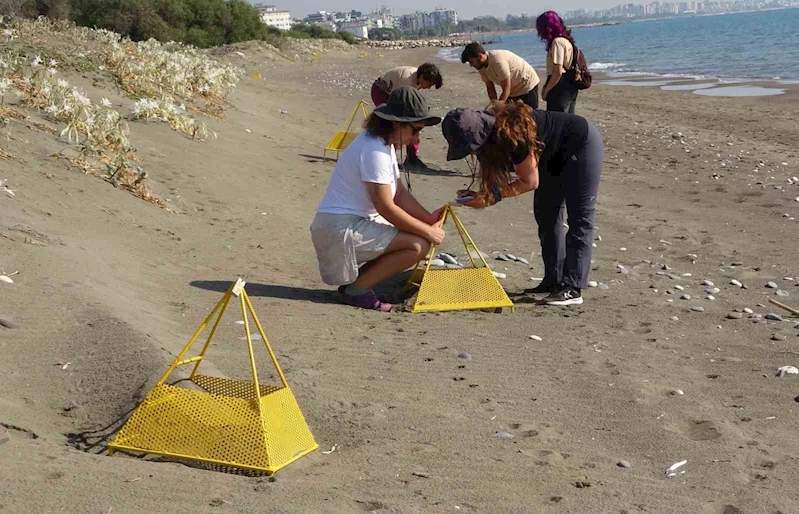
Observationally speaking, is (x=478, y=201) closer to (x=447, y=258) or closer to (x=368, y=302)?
(x=368, y=302)

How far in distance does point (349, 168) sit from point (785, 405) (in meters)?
2.77

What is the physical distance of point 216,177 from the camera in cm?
966

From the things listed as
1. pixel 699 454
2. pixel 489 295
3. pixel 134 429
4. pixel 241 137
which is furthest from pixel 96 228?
pixel 241 137

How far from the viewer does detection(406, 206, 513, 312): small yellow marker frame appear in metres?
5.91

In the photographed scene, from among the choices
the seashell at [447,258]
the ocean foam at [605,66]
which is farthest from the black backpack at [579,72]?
the ocean foam at [605,66]

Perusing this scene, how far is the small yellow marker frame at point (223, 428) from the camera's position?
3604 millimetres

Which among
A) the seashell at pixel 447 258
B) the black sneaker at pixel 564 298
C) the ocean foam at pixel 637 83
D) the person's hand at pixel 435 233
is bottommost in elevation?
the ocean foam at pixel 637 83

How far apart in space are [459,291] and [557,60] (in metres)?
3.77

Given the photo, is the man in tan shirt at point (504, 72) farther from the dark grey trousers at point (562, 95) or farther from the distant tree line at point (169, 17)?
the distant tree line at point (169, 17)

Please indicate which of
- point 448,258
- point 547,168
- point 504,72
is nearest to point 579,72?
point 504,72

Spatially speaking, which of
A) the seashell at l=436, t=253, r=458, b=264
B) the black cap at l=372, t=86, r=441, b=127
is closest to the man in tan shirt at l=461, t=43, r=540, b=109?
the seashell at l=436, t=253, r=458, b=264

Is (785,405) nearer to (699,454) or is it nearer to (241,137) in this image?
(699,454)

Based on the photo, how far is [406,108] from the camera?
544cm

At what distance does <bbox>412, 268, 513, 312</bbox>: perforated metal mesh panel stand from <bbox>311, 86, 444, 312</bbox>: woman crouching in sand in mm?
194
